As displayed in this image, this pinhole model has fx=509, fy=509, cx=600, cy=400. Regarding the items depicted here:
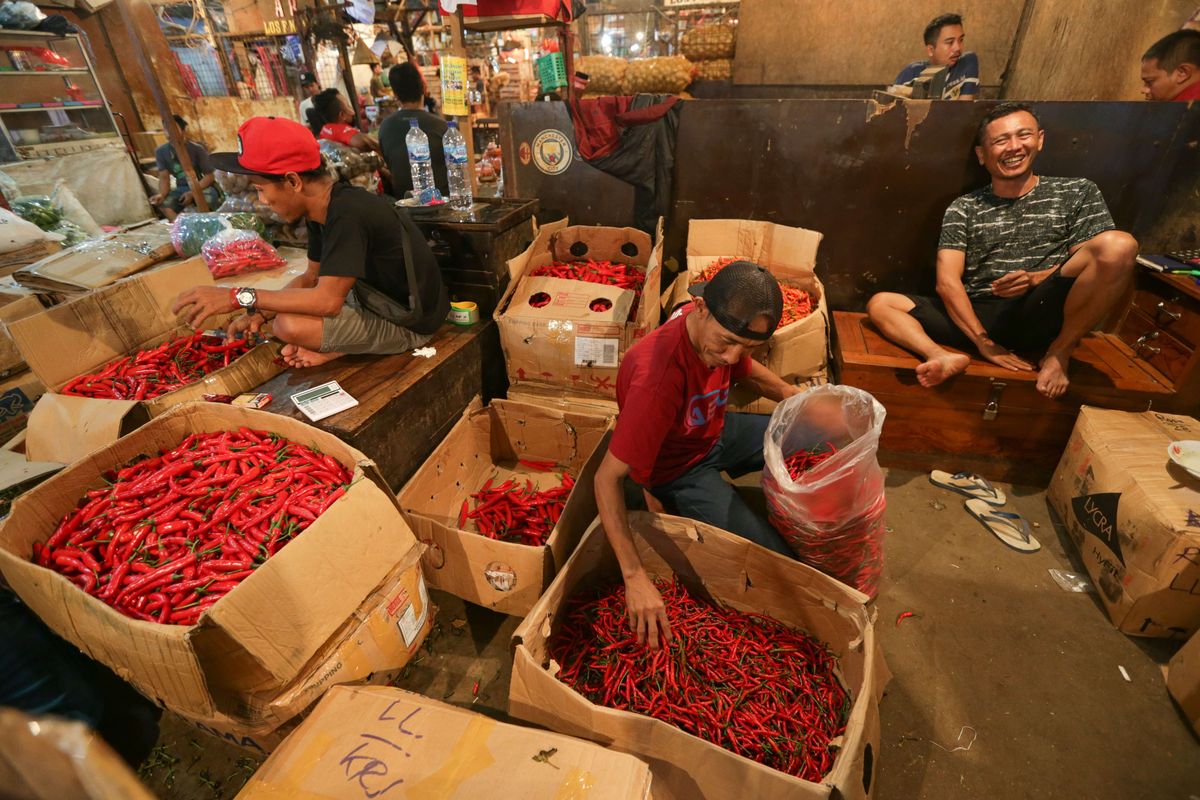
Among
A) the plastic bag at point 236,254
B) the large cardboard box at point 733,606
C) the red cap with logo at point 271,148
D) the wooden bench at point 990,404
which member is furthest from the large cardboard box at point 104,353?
the wooden bench at point 990,404

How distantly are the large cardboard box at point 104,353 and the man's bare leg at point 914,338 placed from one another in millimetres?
3409

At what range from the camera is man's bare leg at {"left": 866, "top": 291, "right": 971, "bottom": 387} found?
2701 mm

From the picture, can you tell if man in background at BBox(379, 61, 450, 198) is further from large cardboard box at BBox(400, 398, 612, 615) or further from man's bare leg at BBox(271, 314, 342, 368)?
large cardboard box at BBox(400, 398, 612, 615)

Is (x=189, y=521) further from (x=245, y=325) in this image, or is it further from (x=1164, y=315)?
(x=1164, y=315)

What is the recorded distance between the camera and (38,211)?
4477 millimetres

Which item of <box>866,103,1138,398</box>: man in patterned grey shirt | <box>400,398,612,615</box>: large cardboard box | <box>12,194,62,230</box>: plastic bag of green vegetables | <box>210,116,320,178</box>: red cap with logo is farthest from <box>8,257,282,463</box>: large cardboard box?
<box>866,103,1138,398</box>: man in patterned grey shirt

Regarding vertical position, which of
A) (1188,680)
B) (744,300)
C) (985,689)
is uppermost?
(744,300)

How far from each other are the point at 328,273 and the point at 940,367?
309 centimetres

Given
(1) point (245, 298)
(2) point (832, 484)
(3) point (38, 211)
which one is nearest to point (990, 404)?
(2) point (832, 484)

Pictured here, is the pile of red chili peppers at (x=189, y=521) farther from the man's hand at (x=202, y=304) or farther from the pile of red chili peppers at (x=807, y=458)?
the pile of red chili peppers at (x=807, y=458)

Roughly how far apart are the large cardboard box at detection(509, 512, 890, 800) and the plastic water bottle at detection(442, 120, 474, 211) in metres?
2.60

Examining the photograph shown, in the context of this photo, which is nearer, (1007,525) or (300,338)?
(300,338)

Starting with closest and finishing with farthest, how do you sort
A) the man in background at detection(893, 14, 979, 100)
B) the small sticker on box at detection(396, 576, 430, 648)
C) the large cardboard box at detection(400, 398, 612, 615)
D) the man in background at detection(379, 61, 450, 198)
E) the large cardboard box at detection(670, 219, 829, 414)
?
the small sticker on box at detection(396, 576, 430, 648)
the large cardboard box at detection(400, 398, 612, 615)
the large cardboard box at detection(670, 219, 829, 414)
the man in background at detection(893, 14, 979, 100)
the man in background at detection(379, 61, 450, 198)

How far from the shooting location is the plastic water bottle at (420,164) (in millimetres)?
3598
